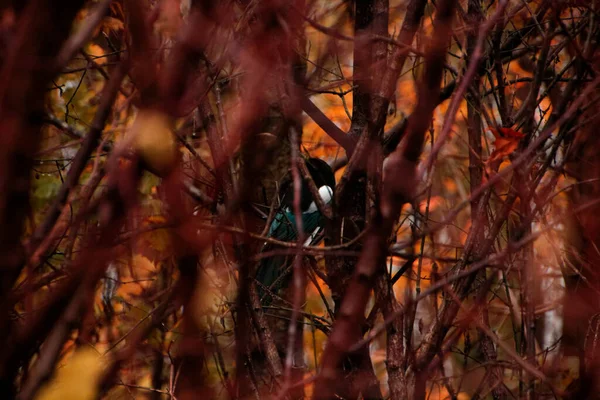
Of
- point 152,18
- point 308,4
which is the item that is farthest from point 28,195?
point 308,4

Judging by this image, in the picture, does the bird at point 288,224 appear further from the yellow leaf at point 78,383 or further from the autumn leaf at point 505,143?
the yellow leaf at point 78,383

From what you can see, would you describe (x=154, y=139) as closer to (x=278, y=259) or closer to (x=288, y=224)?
(x=288, y=224)

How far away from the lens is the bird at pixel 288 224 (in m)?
3.54

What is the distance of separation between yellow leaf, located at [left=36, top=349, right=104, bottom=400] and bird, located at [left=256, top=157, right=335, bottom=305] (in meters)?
2.14

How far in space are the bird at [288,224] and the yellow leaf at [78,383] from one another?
2138mm

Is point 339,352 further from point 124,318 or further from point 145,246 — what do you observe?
point 124,318

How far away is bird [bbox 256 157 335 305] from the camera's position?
3541 mm

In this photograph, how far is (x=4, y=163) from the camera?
0.76 meters

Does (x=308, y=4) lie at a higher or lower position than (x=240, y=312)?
higher

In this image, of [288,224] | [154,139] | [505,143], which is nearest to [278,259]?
[288,224]

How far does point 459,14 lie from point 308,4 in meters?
1.16

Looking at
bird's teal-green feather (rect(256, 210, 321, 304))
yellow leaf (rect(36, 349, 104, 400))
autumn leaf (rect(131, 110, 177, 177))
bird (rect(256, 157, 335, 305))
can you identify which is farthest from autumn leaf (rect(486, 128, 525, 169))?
yellow leaf (rect(36, 349, 104, 400))

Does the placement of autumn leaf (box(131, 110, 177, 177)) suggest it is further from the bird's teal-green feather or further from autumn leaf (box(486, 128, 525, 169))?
the bird's teal-green feather

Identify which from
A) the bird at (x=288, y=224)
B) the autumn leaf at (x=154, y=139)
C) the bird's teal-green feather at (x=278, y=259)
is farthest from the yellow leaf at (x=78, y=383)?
the bird at (x=288, y=224)
